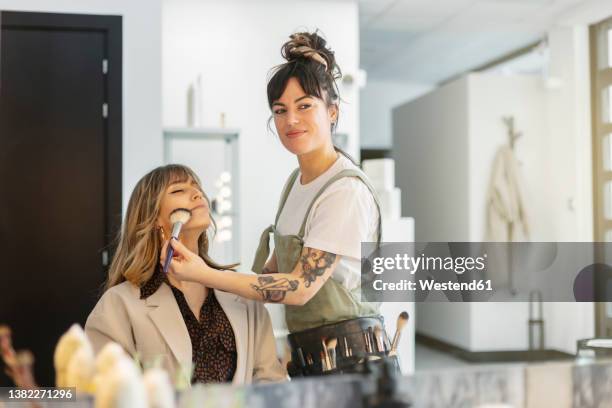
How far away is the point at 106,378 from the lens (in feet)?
2.16

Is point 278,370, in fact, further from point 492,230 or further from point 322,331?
point 492,230

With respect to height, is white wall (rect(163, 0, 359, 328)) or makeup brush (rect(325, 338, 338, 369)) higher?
white wall (rect(163, 0, 359, 328))

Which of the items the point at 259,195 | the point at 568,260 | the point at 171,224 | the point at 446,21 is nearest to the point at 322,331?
the point at 171,224

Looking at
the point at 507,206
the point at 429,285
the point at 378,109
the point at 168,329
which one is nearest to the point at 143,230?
the point at 168,329

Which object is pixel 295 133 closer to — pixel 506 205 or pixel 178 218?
pixel 178 218

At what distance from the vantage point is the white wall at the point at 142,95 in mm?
2000

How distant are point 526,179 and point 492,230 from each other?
1.29 ft

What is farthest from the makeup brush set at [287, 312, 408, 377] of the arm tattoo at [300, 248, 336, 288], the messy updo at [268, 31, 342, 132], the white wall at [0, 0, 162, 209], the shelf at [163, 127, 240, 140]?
the shelf at [163, 127, 240, 140]

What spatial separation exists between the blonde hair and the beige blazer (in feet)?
0.10

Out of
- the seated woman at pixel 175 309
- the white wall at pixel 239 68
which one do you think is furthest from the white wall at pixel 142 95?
the white wall at pixel 239 68

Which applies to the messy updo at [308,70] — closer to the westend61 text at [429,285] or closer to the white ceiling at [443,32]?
the westend61 text at [429,285]

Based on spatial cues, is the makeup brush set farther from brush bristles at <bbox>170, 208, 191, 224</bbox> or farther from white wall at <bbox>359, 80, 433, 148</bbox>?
white wall at <bbox>359, 80, 433, 148</bbox>

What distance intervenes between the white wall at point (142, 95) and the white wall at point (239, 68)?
47.1 inches

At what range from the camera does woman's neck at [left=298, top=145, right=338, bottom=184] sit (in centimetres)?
122
